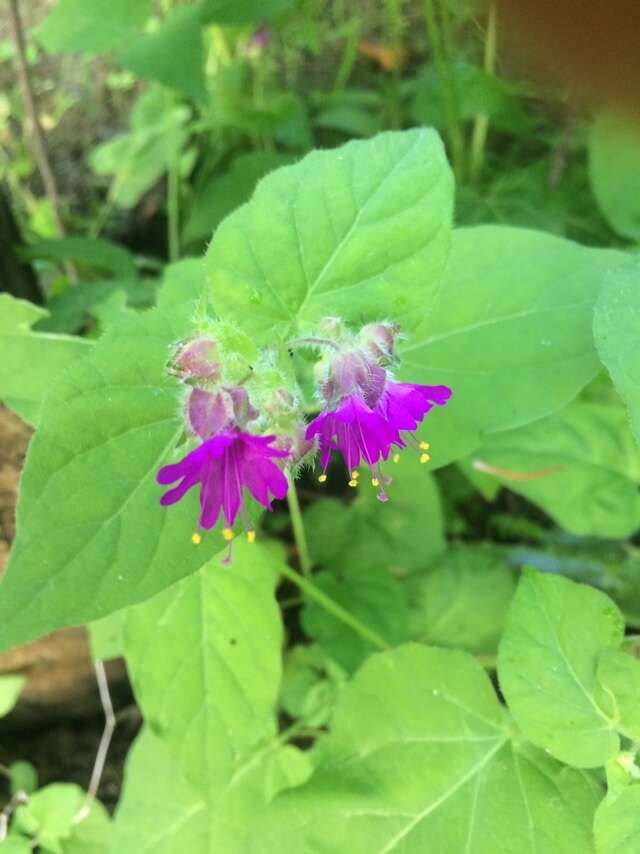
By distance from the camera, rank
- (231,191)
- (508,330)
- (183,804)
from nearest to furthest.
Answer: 1. (508,330)
2. (183,804)
3. (231,191)

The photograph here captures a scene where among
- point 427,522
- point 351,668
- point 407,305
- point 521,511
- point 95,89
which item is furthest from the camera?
point 95,89

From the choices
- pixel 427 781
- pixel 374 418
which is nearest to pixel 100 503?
pixel 374 418

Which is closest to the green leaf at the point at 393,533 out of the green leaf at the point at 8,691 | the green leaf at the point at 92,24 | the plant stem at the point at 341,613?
the plant stem at the point at 341,613

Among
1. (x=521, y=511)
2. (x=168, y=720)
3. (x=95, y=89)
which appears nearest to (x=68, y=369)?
(x=168, y=720)

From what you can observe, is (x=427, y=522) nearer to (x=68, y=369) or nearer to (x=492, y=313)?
(x=492, y=313)

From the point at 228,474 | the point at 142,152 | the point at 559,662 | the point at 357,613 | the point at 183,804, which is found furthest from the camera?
the point at 142,152

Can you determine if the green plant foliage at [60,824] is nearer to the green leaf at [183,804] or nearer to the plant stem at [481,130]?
the green leaf at [183,804]

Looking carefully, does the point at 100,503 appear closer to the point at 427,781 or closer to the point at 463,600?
the point at 427,781
